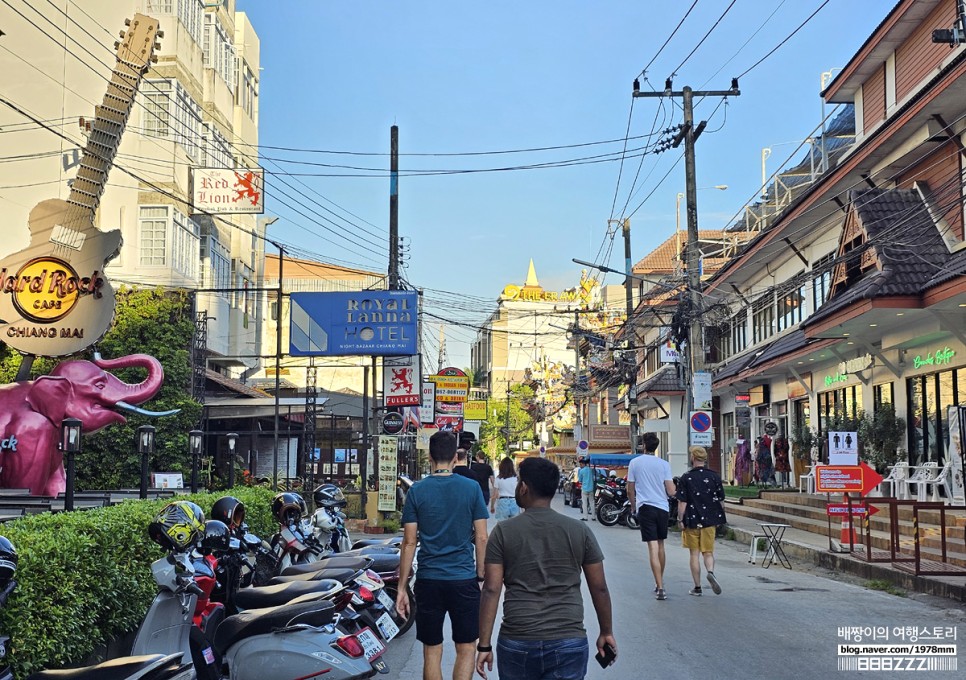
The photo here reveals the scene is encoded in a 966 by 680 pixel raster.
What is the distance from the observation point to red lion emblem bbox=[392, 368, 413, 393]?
27.0m

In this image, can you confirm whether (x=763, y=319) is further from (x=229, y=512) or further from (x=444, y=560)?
(x=444, y=560)

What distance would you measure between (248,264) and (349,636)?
34035mm

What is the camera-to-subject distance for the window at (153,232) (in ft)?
93.7

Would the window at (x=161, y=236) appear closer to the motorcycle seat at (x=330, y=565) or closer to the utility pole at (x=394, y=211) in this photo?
the utility pole at (x=394, y=211)

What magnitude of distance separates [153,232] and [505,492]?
1801cm

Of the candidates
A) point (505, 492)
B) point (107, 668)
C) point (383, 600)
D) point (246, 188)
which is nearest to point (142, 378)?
point (246, 188)

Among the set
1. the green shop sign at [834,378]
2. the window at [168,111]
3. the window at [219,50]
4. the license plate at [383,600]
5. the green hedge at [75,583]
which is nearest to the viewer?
the green hedge at [75,583]

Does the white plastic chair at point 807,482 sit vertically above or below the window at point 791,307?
below

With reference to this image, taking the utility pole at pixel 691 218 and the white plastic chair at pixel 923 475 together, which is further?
the utility pole at pixel 691 218

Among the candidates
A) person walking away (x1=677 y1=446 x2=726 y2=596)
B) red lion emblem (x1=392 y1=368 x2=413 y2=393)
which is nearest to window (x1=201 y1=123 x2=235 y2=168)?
red lion emblem (x1=392 y1=368 x2=413 y2=393)

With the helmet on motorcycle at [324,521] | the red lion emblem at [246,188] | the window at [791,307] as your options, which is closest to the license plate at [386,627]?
the helmet on motorcycle at [324,521]

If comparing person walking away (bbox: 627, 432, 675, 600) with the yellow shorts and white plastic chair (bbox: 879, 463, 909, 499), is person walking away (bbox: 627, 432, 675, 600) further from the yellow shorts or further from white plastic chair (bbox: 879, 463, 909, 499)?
white plastic chair (bbox: 879, 463, 909, 499)

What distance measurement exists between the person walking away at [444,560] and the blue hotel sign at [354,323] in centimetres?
1878

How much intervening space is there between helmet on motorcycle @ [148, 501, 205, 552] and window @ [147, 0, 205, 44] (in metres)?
26.2
